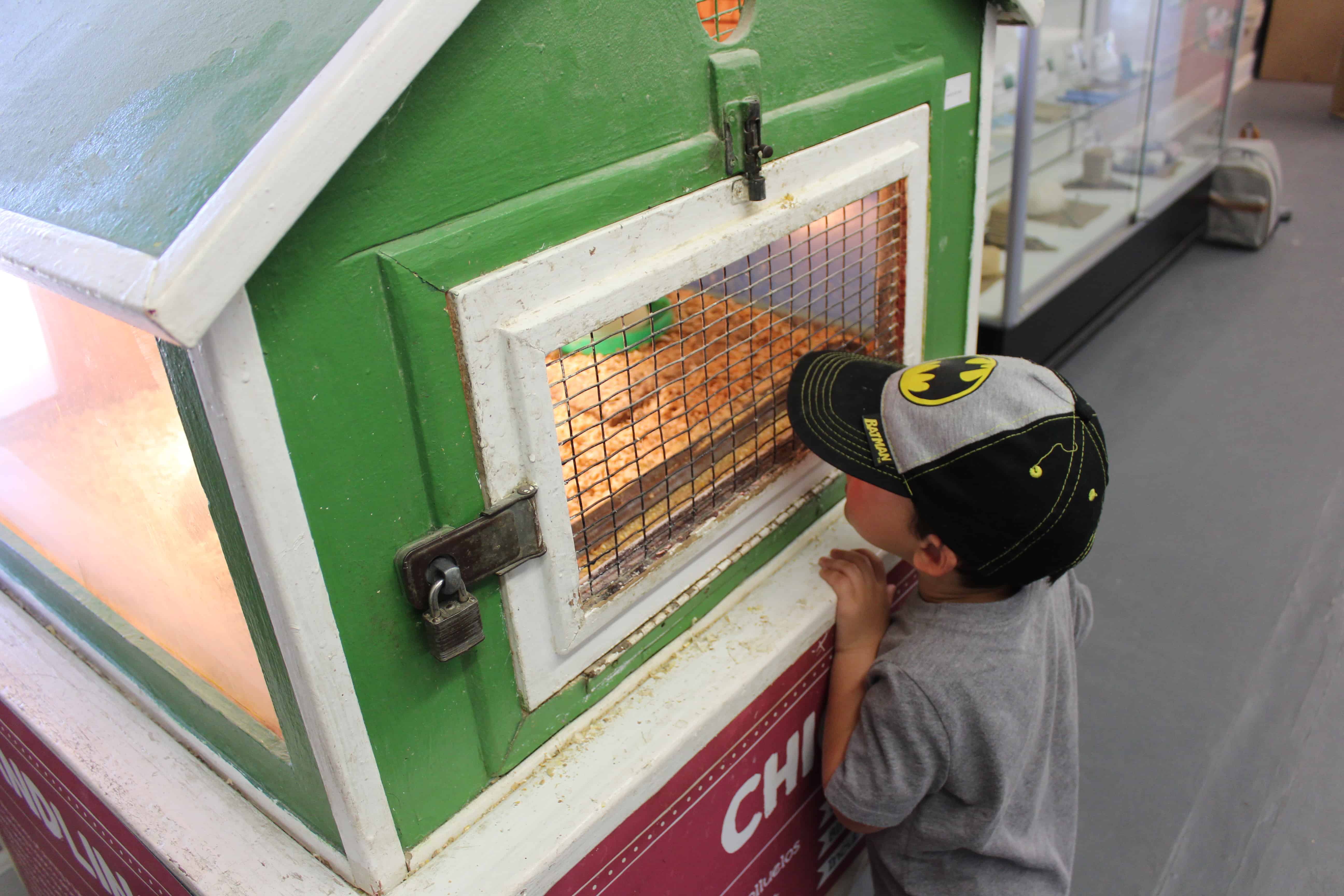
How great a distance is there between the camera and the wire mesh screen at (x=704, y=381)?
1.03 meters

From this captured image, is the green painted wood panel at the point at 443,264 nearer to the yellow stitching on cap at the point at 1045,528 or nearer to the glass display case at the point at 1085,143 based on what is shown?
the yellow stitching on cap at the point at 1045,528

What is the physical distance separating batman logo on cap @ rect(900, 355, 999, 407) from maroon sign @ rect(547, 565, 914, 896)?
36cm

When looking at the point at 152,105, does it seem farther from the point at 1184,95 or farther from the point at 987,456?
the point at 1184,95

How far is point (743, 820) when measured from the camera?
1207mm

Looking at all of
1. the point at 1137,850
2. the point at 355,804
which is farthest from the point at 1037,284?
the point at 355,804

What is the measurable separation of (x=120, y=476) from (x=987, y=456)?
35.7 inches

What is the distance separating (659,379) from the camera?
1.38 metres

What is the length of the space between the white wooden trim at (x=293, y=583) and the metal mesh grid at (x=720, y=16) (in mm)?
551

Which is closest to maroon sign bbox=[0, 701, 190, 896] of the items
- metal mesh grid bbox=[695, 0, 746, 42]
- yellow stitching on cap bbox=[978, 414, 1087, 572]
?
yellow stitching on cap bbox=[978, 414, 1087, 572]

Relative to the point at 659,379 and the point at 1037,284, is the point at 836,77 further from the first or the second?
the point at 1037,284

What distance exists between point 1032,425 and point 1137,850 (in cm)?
119

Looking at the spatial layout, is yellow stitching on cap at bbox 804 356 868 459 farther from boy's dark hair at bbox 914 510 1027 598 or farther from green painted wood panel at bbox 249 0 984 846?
green painted wood panel at bbox 249 0 984 846

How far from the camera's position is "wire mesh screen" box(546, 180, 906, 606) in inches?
40.4

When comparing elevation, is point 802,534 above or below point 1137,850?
above
